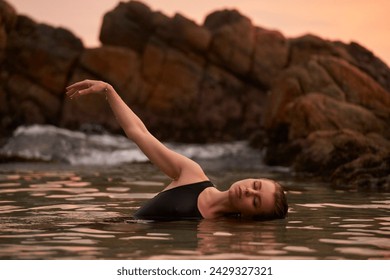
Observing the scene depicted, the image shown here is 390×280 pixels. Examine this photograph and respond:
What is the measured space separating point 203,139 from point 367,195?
24.8 m

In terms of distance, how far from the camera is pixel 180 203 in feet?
32.3

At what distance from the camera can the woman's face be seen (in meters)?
9.32

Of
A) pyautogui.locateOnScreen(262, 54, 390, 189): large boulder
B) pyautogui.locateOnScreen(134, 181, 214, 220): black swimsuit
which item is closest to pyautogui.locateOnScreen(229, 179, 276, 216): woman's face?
pyautogui.locateOnScreen(134, 181, 214, 220): black swimsuit

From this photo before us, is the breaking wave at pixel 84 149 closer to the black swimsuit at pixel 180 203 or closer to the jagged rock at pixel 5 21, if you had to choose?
the jagged rock at pixel 5 21

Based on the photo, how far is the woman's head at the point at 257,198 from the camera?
30.6 ft

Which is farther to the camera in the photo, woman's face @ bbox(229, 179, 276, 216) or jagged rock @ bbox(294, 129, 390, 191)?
jagged rock @ bbox(294, 129, 390, 191)

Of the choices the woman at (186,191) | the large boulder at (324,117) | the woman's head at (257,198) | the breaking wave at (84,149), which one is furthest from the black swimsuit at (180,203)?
the breaking wave at (84,149)

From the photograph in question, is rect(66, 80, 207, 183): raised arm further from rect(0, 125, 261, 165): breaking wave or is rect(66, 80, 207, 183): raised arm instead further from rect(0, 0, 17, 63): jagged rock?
rect(0, 0, 17, 63): jagged rock

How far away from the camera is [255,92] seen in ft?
136

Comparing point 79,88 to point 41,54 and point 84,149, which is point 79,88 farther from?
point 41,54

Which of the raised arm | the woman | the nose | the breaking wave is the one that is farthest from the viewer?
the breaking wave

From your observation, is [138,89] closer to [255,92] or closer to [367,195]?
[255,92]

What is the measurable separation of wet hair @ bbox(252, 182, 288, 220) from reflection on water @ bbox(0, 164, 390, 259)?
110 millimetres

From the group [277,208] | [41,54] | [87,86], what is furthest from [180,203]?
[41,54]
